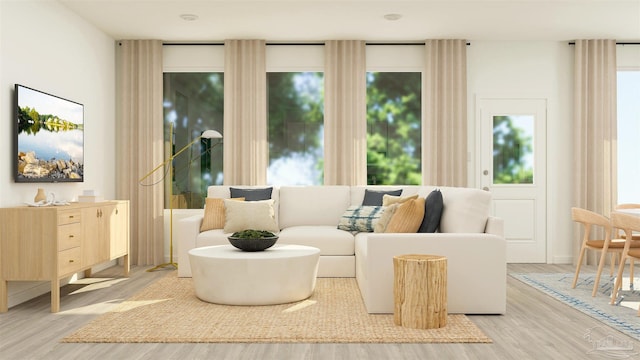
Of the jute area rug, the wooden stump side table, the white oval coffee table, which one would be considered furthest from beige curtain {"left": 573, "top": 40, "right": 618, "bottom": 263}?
the white oval coffee table

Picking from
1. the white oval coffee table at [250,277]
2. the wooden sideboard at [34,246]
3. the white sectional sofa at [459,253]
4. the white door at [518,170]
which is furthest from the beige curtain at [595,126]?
the wooden sideboard at [34,246]

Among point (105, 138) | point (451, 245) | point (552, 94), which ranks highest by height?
point (552, 94)

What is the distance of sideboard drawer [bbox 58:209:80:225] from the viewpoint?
4.30m

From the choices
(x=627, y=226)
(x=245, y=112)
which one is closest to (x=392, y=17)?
(x=245, y=112)

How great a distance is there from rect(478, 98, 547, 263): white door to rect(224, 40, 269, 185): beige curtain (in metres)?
2.64

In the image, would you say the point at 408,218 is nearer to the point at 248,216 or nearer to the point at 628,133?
the point at 248,216

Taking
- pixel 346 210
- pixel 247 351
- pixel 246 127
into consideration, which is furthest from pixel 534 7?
pixel 247 351

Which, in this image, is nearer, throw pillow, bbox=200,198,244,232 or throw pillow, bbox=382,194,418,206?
throw pillow, bbox=382,194,418,206

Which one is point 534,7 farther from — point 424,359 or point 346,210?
point 424,359

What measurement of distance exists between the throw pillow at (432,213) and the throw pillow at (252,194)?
1.92m

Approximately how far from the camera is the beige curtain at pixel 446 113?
22.0ft

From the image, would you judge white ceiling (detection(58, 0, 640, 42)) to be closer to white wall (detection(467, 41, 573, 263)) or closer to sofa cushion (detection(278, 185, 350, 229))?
white wall (detection(467, 41, 573, 263))

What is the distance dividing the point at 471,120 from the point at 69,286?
476 centimetres

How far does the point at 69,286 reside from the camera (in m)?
5.30
